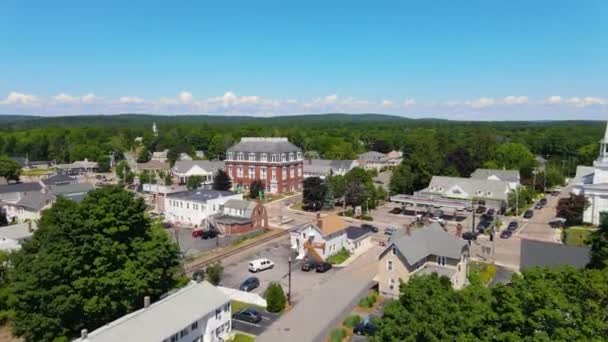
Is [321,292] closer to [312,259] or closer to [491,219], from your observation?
[312,259]

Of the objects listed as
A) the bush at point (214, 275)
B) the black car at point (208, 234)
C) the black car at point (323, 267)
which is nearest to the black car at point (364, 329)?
the black car at point (323, 267)

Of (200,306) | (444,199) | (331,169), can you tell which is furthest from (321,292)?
(331,169)

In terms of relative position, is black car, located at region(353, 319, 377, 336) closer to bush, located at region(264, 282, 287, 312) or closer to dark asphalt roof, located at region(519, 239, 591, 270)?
bush, located at region(264, 282, 287, 312)

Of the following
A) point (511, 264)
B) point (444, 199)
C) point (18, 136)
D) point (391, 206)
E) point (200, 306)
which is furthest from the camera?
point (18, 136)

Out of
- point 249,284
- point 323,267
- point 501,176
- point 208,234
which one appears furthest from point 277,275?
point 501,176

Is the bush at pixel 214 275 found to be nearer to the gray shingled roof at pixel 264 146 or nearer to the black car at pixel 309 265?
the black car at pixel 309 265

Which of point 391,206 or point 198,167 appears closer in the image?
point 391,206
